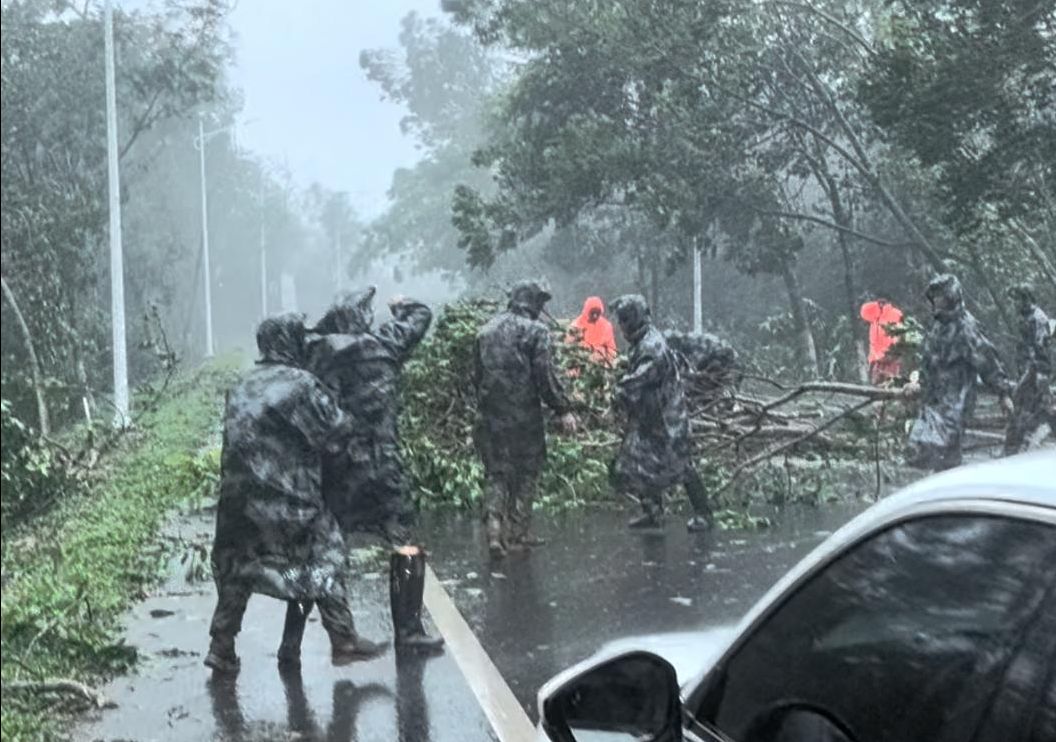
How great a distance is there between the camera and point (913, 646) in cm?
200

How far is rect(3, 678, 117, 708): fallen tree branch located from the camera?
4949 millimetres

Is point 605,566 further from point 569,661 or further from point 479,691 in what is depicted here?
point 479,691

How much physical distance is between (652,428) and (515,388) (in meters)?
1.11

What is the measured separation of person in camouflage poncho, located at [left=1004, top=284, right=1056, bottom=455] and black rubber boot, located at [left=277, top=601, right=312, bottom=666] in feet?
13.0

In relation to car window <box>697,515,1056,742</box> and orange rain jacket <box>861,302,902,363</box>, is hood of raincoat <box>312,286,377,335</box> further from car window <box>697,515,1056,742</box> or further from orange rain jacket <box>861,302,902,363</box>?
car window <box>697,515,1056,742</box>

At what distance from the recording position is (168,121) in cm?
635

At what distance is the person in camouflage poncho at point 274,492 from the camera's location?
6.27 meters

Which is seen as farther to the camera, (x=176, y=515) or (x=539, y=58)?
(x=539, y=58)

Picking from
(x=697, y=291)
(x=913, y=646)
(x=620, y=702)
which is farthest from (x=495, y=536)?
(x=913, y=646)

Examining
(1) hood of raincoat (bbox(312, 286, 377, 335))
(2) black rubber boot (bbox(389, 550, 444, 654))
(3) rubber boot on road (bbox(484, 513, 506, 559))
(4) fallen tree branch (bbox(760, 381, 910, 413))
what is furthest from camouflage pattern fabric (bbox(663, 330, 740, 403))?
(2) black rubber boot (bbox(389, 550, 444, 654))

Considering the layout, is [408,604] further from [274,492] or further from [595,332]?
[595,332]

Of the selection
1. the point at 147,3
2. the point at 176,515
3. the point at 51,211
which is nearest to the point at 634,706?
the point at 51,211

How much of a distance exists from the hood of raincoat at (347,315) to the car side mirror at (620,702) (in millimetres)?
5267

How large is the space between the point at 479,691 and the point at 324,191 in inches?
106
